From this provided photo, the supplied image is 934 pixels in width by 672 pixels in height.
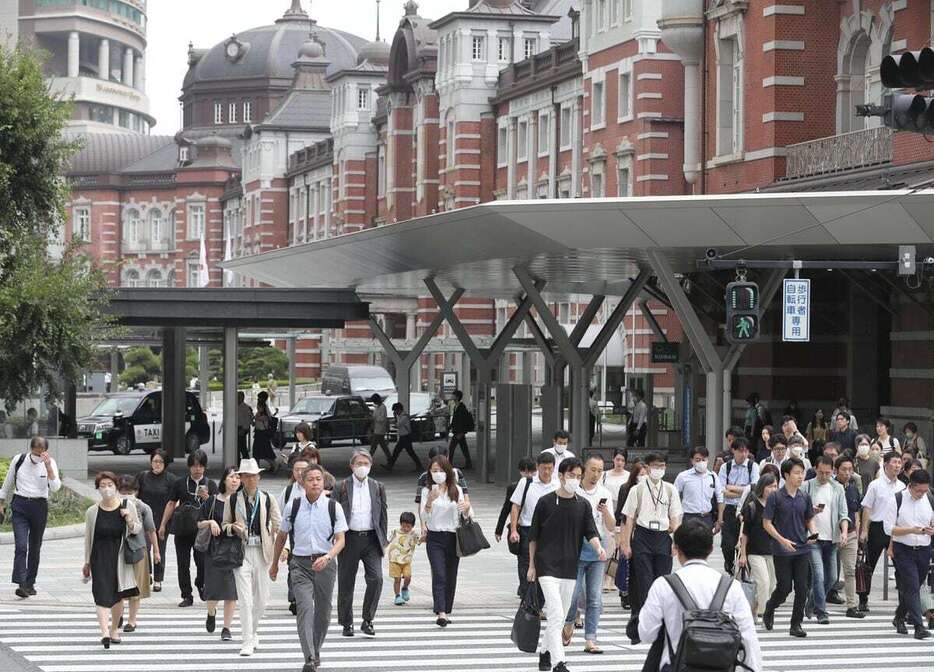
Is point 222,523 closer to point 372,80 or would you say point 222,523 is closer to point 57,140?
point 57,140

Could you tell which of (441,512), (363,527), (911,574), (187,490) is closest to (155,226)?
(187,490)

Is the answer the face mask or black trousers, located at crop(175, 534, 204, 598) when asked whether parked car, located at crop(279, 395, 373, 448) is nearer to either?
black trousers, located at crop(175, 534, 204, 598)

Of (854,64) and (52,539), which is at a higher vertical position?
(854,64)

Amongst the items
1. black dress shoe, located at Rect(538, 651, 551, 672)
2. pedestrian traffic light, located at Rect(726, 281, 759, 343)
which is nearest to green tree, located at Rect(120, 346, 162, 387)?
pedestrian traffic light, located at Rect(726, 281, 759, 343)

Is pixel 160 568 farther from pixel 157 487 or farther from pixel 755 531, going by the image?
pixel 755 531

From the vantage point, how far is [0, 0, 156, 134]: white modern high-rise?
18200cm

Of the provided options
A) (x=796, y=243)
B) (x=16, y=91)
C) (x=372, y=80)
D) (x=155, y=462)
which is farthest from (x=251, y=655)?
(x=372, y=80)

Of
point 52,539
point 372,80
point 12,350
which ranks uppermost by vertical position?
point 372,80

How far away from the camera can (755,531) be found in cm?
1723

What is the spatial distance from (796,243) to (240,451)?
17986 mm

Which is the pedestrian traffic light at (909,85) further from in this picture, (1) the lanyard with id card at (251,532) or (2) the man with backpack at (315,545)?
(1) the lanyard with id card at (251,532)

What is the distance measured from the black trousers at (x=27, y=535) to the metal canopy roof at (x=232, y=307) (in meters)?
16.1

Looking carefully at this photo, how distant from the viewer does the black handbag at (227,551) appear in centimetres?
1558

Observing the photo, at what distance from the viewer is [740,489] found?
1942 cm
